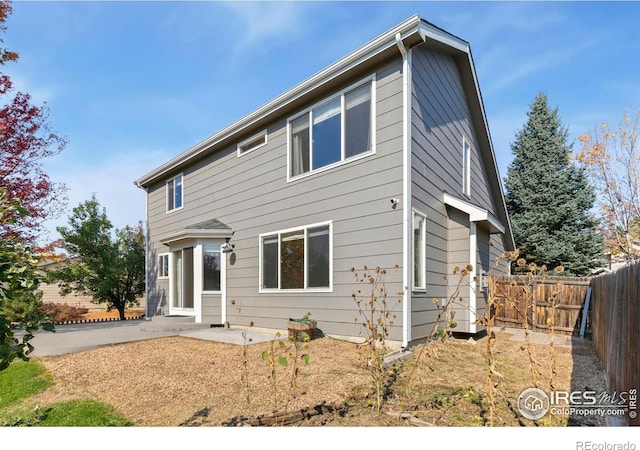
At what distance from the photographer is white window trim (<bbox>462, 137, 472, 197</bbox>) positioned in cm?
1052

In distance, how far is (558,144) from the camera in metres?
19.5

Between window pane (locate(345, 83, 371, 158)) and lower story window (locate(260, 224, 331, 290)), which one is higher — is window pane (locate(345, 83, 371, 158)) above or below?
above

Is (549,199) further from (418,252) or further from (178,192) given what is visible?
(178,192)

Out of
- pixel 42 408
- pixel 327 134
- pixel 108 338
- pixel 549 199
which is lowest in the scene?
pixel 108 338

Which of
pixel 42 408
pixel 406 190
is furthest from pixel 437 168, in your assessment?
pixel 42 408

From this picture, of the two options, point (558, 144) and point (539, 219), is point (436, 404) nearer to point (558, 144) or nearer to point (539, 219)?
point (539, 219)

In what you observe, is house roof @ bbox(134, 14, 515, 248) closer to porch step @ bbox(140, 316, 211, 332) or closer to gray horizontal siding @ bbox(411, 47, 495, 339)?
gray horizontal siding @ bbox(411, 47, 495, 339)

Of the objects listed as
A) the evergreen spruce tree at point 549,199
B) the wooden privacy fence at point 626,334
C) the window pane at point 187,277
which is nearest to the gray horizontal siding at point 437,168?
the wooden privacy fence at point 626,334

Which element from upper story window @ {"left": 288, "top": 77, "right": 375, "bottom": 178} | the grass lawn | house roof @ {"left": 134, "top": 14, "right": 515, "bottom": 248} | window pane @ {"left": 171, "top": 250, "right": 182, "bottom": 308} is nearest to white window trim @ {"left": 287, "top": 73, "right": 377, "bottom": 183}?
upper story window @ {"left": 288, "top": 77, "right": 375, "bottom": 178}

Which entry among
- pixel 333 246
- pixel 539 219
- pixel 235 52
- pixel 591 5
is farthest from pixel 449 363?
pixel 539 219

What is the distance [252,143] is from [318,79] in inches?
125

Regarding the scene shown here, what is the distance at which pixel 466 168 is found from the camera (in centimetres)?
1078

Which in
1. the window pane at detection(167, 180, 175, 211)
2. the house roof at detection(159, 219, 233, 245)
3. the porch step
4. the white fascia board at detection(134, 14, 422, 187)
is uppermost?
the white fascia board at detection(134, 14, 422, 187)

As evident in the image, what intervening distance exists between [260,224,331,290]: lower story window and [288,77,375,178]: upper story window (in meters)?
1.42
